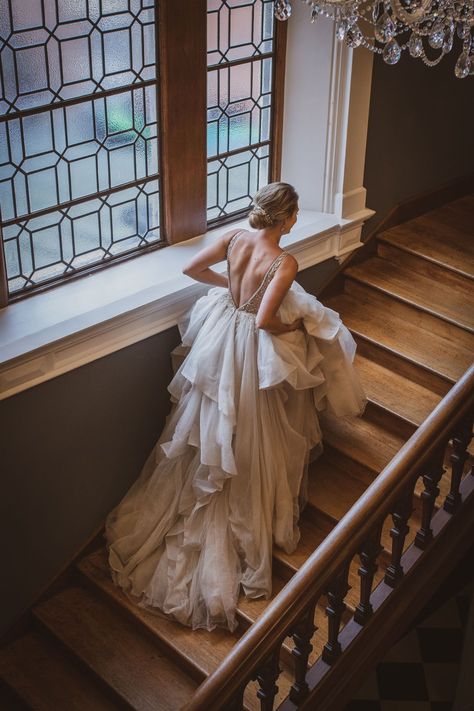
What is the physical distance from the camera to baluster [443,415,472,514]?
3701 millimetres

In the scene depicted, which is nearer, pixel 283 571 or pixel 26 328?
pixel 26 328

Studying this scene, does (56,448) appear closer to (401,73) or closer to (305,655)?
(305,655)

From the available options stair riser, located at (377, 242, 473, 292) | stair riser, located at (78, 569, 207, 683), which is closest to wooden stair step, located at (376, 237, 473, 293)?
stair riser, located at (377, 242, 473, 292)

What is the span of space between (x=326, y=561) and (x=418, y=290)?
8.19ft

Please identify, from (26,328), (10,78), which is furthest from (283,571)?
(10,78)

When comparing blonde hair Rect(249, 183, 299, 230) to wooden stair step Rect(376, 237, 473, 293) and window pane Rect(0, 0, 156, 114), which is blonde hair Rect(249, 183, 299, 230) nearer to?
window pane Rect(0, 0, 156, 114)

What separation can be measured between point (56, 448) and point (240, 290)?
115cm

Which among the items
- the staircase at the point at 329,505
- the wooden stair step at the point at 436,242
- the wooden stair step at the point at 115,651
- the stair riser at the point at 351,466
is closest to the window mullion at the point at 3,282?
the staircase at the point at 329,505

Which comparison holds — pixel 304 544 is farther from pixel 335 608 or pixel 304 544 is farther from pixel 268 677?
pixel 268 677

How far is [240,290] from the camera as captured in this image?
440 cm

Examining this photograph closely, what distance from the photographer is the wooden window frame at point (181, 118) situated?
449cm

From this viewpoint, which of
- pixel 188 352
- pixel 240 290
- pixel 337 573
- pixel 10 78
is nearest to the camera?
pixel 337 573

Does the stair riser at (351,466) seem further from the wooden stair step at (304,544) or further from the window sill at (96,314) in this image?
the window sill at (96,314)

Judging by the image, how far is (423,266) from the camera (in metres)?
5.61
